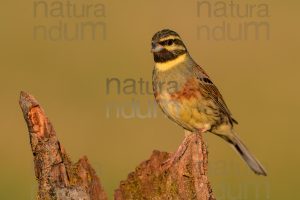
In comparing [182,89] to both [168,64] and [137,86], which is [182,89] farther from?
[137,86]

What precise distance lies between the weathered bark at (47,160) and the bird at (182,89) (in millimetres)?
2234

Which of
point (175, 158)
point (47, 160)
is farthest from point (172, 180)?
point (47, 160)

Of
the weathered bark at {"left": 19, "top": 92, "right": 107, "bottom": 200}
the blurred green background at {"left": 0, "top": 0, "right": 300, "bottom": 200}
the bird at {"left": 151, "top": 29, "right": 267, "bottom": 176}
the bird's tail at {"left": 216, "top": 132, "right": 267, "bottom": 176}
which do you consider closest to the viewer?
the weathered bark at {"left": 19, "top": 92, "right": 107, "bottom": 200}

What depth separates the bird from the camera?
10016 mm

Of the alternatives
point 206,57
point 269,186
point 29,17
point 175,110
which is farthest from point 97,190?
point 29,17

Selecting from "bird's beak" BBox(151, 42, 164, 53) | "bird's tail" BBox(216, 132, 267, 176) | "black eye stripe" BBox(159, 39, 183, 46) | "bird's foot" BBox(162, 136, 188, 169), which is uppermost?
"black eye stripe" BBox(159, 39, 183, 46)

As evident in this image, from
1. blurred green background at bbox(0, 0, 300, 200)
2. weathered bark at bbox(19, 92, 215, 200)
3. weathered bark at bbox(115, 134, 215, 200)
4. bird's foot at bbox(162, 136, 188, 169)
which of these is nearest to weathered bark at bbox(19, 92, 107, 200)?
weathered bark at bbox(19, 92, 215, 200)

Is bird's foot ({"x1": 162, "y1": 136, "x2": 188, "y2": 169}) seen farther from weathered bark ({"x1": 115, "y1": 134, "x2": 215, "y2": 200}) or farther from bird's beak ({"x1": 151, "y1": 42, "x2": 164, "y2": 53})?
bird's beak ({"x1": 151, "y1": 42, "x2": 164, "y2": 53})

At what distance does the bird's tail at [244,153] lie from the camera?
11248mm

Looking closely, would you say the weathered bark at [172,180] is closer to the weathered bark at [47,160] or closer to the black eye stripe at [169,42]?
the weathered bark at [47,160]


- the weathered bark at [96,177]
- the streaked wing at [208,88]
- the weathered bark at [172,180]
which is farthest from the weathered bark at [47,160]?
the streaked wing at [208,88]

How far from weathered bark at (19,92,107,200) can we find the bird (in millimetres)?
2234

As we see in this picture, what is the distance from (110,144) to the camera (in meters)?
15.5

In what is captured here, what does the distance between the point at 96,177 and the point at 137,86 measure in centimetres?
671
